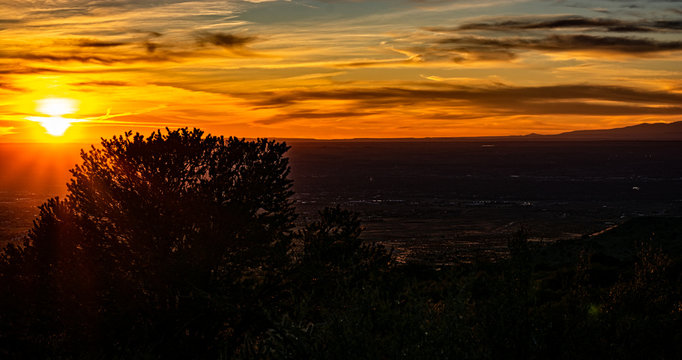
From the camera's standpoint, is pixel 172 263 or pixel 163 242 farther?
pixel 163 242

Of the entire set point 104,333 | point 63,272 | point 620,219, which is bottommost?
point 620,219

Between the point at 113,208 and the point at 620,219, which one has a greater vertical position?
the point at 113,208

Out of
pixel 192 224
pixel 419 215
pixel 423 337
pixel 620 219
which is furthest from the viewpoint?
pixel 419 215

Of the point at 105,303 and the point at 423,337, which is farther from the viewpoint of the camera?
the point at 105,303

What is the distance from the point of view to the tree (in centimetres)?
2056

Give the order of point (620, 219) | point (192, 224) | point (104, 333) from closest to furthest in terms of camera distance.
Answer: point (104, 333) < point (192, 224) < point (620, 219)

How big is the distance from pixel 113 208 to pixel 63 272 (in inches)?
113

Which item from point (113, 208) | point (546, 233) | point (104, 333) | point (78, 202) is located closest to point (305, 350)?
point (104, 333)

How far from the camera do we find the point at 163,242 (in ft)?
72.1

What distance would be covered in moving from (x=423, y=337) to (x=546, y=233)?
123657mm

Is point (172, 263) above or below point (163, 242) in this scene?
below

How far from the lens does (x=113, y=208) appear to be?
23.0 meters

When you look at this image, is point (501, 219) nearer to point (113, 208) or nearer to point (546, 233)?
point (546, 233)

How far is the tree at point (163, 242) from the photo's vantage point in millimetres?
20562
